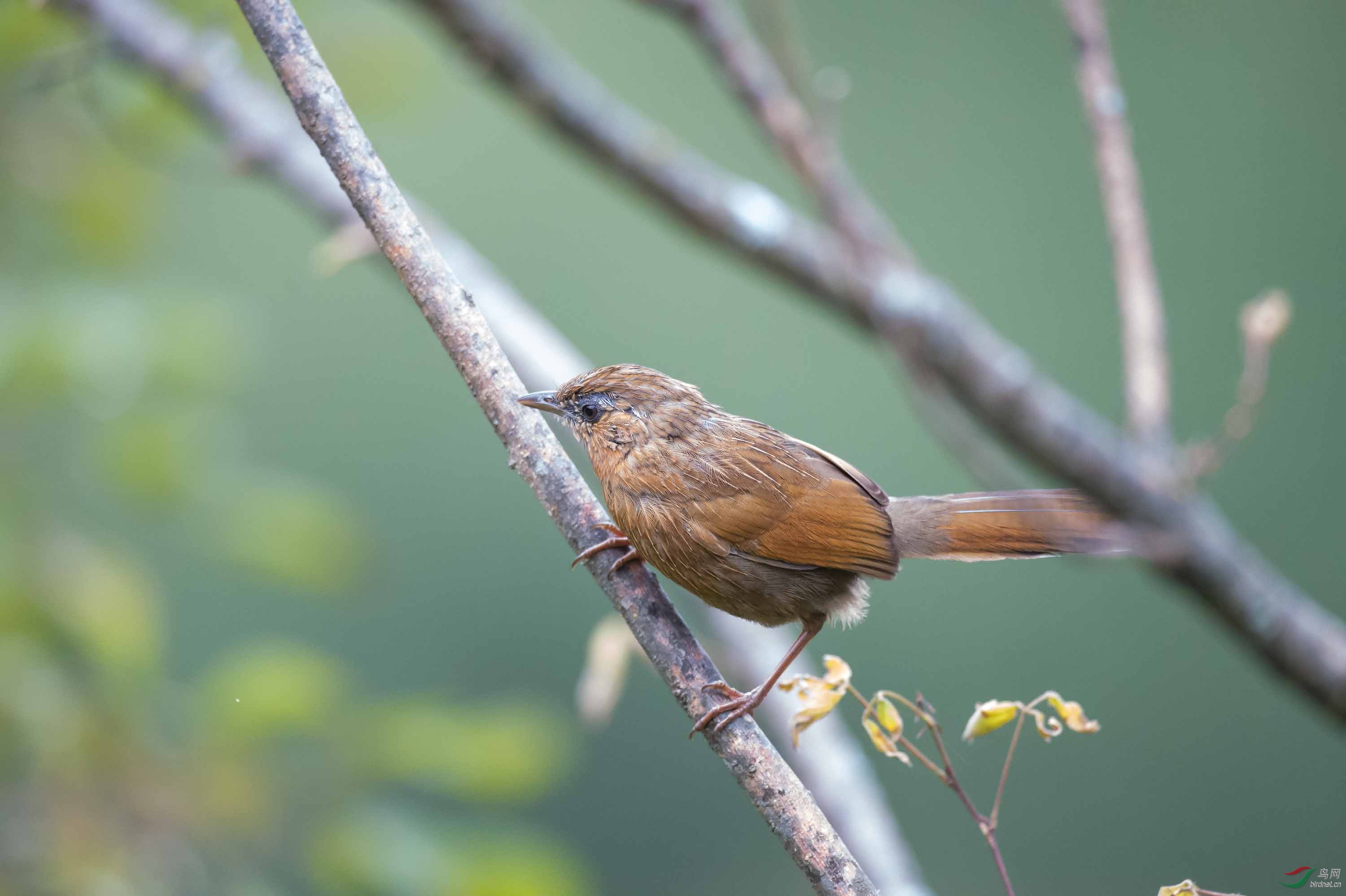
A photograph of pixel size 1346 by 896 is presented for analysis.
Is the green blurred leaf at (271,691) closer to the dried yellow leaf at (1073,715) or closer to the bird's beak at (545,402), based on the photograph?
the bird's beak at (545,402)

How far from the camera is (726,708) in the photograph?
1522 millimetres

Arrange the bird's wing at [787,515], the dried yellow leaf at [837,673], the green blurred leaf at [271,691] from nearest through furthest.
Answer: the dried yellow leaf at [837,673] < the bird's wing at [787,515] < the green blurred leaf at [271,691]

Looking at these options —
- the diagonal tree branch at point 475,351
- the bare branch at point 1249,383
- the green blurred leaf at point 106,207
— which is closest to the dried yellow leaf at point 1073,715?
the diagonal tree branch at point 475,351

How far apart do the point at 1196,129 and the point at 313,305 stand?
13.2 feet

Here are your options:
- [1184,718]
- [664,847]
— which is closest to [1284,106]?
[1184,718]

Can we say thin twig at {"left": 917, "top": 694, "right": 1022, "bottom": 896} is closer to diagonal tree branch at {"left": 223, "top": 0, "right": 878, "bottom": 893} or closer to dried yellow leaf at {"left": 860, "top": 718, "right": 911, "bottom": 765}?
dried yellow leaf at {"left": 860, "top": 718, "right": 911, "bottom": 765}

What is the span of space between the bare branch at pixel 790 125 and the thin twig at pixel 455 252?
30.5 inches

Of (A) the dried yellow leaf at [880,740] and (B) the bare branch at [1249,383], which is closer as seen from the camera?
(A) the dried yellow leaf at [880,740]

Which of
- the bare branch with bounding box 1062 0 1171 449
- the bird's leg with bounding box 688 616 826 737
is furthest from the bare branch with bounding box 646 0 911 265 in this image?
the bird's leg with bounding box 688 616 826 737

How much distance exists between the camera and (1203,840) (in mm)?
4078

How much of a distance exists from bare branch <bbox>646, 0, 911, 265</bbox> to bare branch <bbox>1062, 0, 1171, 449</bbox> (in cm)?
38

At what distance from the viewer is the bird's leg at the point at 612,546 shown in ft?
5.39

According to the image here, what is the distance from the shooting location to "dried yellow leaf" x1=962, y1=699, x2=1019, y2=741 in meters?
1.31
